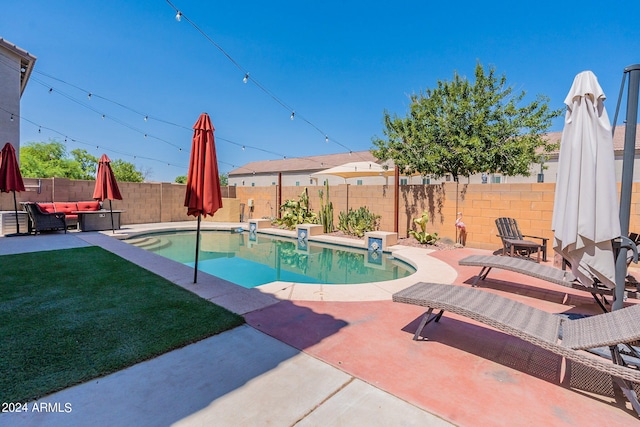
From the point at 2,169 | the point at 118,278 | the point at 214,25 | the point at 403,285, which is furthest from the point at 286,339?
the point at 2,169

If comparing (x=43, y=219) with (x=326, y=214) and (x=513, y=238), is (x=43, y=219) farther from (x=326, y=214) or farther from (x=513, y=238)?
(x=513, y=238)

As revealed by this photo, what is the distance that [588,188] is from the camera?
285 cm

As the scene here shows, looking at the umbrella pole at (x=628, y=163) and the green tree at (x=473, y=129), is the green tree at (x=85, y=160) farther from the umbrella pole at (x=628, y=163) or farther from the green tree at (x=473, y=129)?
the umbrella pole at (x=628, y=163)

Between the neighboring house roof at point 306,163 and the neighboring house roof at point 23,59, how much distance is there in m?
19.2

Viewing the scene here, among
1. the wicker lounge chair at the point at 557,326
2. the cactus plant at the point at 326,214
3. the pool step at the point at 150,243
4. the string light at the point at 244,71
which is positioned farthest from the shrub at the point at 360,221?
the wicker lounge chair at the point at 557,326

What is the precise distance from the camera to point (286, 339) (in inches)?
122

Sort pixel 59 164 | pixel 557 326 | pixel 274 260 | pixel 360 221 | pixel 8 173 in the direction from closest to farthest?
pixel 557 326, pixel 274 260, pixel 8 173, pixel 360 221, pixel 59 164

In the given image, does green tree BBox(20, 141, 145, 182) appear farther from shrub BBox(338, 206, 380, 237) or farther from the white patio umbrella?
the white patio umbrella

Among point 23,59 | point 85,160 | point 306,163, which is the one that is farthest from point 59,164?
point 306,163

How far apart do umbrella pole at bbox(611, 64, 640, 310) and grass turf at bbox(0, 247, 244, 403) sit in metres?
3.85

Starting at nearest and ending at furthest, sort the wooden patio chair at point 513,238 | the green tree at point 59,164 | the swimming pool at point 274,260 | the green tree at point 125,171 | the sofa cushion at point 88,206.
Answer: the swimming pool at point 274,260 < the wooden patio chair at point 513,238 < the sofa cushion at point 88,206 < the green tree at point 59,164 < the green tree at point 125,171

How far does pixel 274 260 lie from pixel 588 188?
708cm

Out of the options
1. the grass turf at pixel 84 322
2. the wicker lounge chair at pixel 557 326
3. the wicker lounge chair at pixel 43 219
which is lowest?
the grass turf at pixel 84 322

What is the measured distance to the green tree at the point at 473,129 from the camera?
8.99 m
